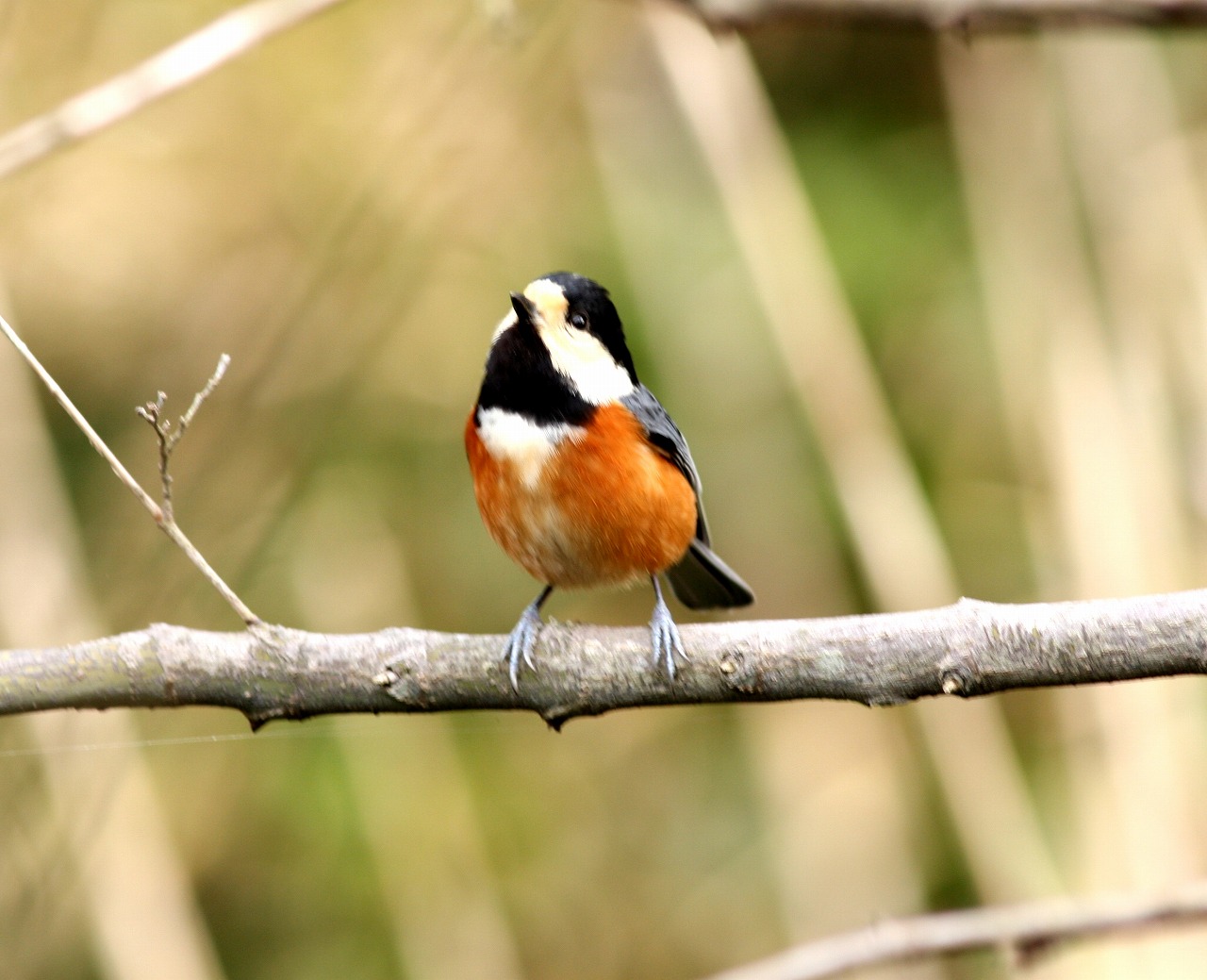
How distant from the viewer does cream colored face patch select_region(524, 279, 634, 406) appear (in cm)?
242

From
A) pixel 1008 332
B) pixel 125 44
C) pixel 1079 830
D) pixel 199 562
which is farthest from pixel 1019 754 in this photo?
pixel 125 44

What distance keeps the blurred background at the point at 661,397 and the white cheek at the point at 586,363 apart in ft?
3.47

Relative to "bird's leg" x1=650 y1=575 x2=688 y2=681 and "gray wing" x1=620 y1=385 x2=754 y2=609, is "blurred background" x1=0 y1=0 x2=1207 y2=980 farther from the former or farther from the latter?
"bird's leg" x1=650 y1=575 x2=688 y2=681

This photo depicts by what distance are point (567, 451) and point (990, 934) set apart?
3.80ft

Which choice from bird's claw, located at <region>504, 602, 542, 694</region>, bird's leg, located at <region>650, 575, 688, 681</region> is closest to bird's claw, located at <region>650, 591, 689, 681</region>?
bird's leg, located at <region>650, 575, 688, 681</region>

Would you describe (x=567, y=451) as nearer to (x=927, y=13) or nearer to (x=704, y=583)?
(x=704, y=583)

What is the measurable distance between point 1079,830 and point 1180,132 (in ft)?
6.98

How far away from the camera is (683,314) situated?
4.18 metres

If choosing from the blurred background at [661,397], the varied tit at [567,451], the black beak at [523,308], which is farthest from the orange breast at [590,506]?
the blurred background at [661,397]

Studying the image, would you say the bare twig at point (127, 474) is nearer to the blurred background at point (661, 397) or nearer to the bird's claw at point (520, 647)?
the bird's claw at point (520, 647)

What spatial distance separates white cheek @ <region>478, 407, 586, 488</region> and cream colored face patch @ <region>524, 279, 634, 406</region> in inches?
4.0

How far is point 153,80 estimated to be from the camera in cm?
233

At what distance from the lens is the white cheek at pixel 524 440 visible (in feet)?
7.89

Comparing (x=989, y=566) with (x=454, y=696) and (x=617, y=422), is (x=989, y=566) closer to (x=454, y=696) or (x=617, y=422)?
(x=617, y=422)
